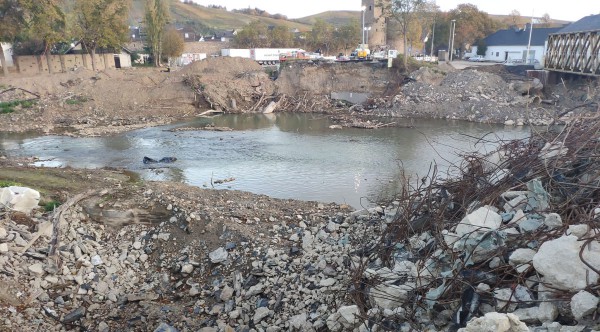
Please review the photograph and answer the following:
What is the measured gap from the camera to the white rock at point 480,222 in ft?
17.1

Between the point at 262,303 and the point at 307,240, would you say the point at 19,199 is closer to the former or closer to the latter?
the point at 262,303

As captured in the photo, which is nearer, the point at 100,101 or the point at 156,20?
the point at 100,101

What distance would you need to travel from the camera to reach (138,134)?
2541 centimetres

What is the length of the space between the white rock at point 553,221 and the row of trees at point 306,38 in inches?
2438

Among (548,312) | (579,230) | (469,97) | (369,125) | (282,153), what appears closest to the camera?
(548,312)

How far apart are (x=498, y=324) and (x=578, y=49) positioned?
111 ft

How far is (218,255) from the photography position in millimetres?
8453

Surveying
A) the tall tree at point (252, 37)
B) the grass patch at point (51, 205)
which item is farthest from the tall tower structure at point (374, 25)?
the grass patch at point (51, 205)

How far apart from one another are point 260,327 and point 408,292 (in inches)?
101

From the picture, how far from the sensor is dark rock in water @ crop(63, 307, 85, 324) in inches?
278

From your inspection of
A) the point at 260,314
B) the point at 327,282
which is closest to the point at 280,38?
the point at 327,282

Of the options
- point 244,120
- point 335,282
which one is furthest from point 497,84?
point 335,282

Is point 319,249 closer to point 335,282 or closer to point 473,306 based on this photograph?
point 335,282

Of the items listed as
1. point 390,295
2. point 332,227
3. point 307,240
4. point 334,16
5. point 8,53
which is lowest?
point 307,240
